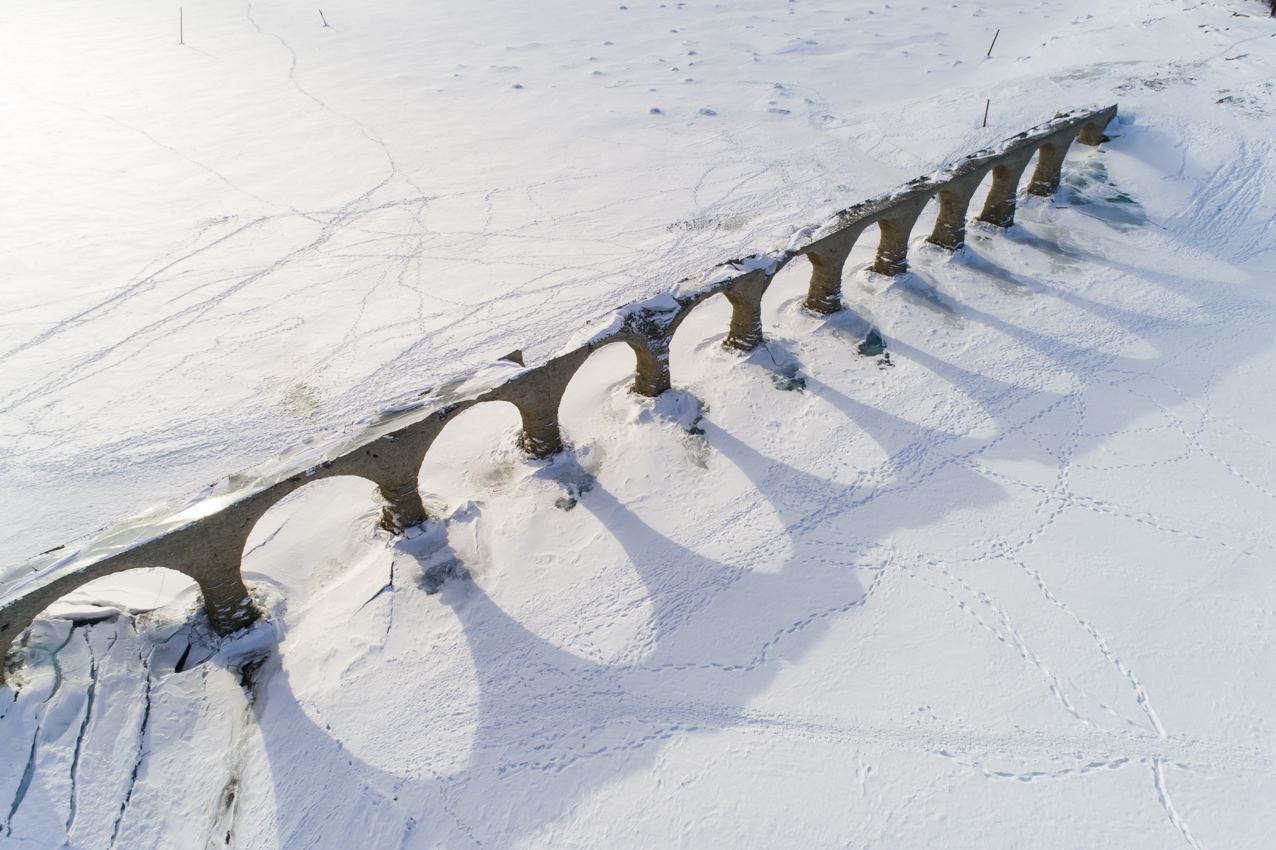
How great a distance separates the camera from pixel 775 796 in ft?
21.2

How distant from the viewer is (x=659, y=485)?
932 cm

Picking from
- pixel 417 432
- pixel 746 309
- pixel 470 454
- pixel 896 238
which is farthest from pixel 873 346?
pixel 417 432

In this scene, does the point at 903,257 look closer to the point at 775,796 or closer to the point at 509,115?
the point at 775,796

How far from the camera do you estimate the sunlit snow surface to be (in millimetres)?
6525

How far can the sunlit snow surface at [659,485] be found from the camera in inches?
257

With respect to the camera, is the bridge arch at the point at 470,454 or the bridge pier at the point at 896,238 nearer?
the bridge arch at the point at 470,454

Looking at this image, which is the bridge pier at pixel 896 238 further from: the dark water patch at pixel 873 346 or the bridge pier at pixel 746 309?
the bridge pier at pixel 746 309

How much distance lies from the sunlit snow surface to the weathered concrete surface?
64 centimetres

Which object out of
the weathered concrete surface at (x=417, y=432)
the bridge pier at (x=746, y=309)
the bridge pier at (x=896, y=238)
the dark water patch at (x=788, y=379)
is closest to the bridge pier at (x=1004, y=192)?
the weathered concrete surface at (x=417, y=432)

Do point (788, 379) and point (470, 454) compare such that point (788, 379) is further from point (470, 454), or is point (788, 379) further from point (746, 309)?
point (470, 454)

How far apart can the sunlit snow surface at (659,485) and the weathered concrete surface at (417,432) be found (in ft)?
2.10

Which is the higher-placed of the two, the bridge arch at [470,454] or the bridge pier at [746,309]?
the bridge pier at [746,309]

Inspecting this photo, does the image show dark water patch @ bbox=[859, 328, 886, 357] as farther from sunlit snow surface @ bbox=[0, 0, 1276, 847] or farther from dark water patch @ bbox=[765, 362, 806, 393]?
dark water patch @ bbox=[765, 362, 806, 393]

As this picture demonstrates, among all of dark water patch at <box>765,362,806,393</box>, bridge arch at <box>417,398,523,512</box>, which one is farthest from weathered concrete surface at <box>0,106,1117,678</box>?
dark water patch at <box>765,362,806,393</box>
